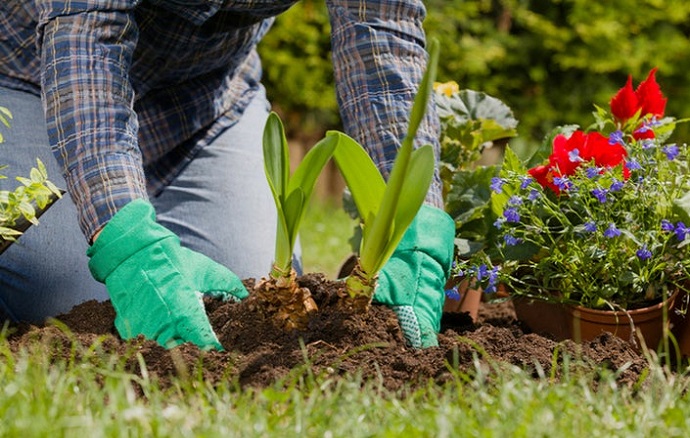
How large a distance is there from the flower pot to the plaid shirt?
354mm

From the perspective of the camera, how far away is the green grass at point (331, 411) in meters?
1.34

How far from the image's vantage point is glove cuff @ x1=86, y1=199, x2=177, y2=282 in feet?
6.30

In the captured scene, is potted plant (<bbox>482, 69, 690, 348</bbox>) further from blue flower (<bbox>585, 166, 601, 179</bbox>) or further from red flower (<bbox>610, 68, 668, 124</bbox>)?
red flower (<bbox>610, 68, 668, 124</bbox>)

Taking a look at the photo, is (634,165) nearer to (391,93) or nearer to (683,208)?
(683,208)

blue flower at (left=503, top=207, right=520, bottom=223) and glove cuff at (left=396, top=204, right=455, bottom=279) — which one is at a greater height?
blue flower at (left=503, top=207, right=520, bottom=223)

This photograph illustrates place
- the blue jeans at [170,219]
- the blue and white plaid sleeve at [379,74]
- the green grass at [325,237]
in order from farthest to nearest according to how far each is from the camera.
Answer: the green grass at [325,237] < the blue jeans at [170,219] < the blue and white plaid sleeve at [379,74]

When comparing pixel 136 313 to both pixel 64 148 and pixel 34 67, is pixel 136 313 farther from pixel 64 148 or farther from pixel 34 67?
pixel 34 67

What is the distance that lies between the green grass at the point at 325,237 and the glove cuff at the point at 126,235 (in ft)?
6.37

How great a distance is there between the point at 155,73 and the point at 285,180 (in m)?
1.01

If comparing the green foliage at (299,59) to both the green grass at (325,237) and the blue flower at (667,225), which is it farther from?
the blue flower at (667,225)

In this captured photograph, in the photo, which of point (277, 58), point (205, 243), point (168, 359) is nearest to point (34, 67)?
point (205, 243)

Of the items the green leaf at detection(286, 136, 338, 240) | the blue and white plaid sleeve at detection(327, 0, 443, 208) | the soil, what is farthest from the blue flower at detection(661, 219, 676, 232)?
the green leaf at detection(286, 136, 338, 240)

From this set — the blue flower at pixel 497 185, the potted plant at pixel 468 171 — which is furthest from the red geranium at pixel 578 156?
the potted plant at pixel 468 171

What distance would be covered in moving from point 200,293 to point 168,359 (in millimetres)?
228
